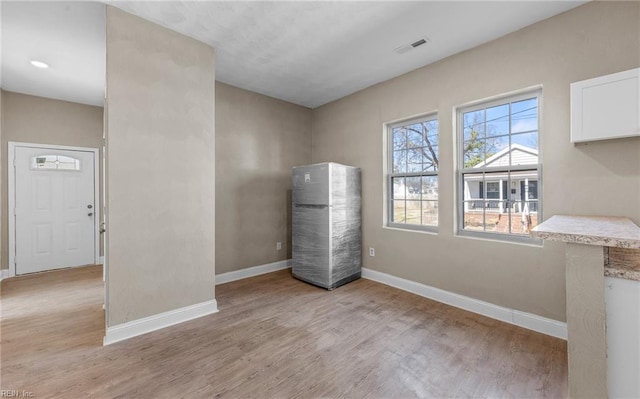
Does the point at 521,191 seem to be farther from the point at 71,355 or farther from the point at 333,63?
the point at 71,355

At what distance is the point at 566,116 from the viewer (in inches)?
89.5

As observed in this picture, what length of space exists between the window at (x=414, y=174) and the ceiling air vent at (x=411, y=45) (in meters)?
0.85

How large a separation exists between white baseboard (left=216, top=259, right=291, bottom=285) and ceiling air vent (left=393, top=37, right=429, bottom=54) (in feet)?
11.1

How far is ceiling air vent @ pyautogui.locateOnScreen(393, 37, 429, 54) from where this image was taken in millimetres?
2705

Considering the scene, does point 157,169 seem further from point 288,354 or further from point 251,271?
point 251,271

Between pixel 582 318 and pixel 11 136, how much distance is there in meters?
6.67

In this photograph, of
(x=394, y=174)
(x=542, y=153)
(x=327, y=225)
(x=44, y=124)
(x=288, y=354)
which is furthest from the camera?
(x=44, y=124)

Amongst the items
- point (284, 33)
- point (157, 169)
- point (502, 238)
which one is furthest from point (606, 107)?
point (157, 169)

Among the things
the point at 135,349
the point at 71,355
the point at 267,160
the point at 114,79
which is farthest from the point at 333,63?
the point at 71,355

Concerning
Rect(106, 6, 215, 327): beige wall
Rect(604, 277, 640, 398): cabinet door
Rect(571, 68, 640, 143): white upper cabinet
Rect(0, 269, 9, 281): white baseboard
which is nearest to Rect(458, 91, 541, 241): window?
Rect(571, 68, 640, 143): white upper cabinet

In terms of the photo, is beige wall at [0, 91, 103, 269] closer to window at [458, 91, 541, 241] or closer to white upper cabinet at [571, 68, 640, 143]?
window at [458, 91, 541, 241]

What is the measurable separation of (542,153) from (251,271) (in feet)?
12.3

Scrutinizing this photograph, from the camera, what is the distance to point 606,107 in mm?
1969

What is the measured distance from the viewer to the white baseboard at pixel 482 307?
2.33 meters
